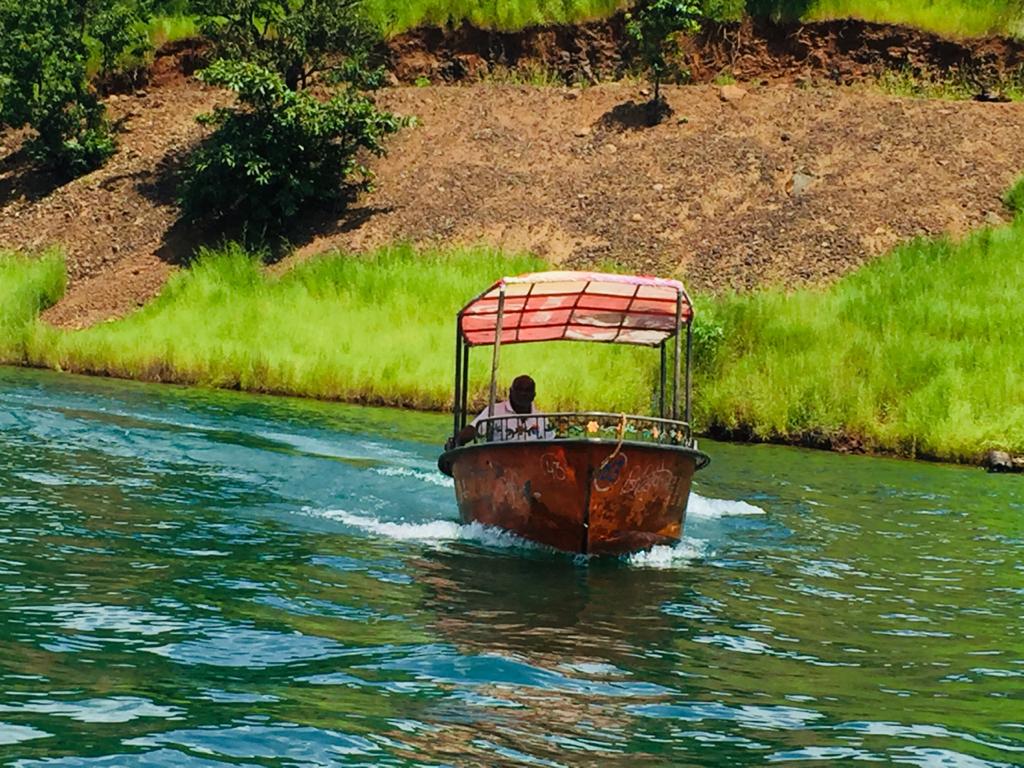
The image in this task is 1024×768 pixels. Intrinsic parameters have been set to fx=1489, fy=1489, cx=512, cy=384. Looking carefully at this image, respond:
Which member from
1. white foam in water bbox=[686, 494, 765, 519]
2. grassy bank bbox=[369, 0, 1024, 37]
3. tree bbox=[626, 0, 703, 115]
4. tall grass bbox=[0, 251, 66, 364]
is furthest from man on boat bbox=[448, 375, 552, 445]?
grassy bank bbox=[369, 0, 1024, 37]

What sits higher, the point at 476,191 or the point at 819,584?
the point at 476,191

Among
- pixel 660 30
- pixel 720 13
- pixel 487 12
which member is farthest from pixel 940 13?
pixel 487 12

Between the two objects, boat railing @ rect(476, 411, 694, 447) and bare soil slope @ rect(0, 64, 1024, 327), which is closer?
boat railing @ rect(476, 411, 694, 447)

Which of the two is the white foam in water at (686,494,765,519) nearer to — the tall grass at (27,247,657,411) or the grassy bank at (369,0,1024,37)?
the tall grass at (27,247,657,411)

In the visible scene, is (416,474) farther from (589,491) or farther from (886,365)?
(886,365)

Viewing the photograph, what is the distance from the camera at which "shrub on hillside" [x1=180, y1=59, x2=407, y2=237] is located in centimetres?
3609

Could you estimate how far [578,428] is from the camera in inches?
529

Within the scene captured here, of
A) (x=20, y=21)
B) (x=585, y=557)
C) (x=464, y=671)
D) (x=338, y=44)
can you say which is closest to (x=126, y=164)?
(x=20, y=21)

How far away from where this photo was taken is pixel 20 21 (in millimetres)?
41375

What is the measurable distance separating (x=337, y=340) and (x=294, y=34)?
496 inches

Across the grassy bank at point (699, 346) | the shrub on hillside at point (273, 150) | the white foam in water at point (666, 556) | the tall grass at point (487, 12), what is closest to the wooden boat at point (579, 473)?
the white foam in water at point (666, 556)

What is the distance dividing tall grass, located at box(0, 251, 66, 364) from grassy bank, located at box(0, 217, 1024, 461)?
4.0 inches

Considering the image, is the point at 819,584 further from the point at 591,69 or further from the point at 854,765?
the point at 591,69

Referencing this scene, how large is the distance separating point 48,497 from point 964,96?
28.8 meters
